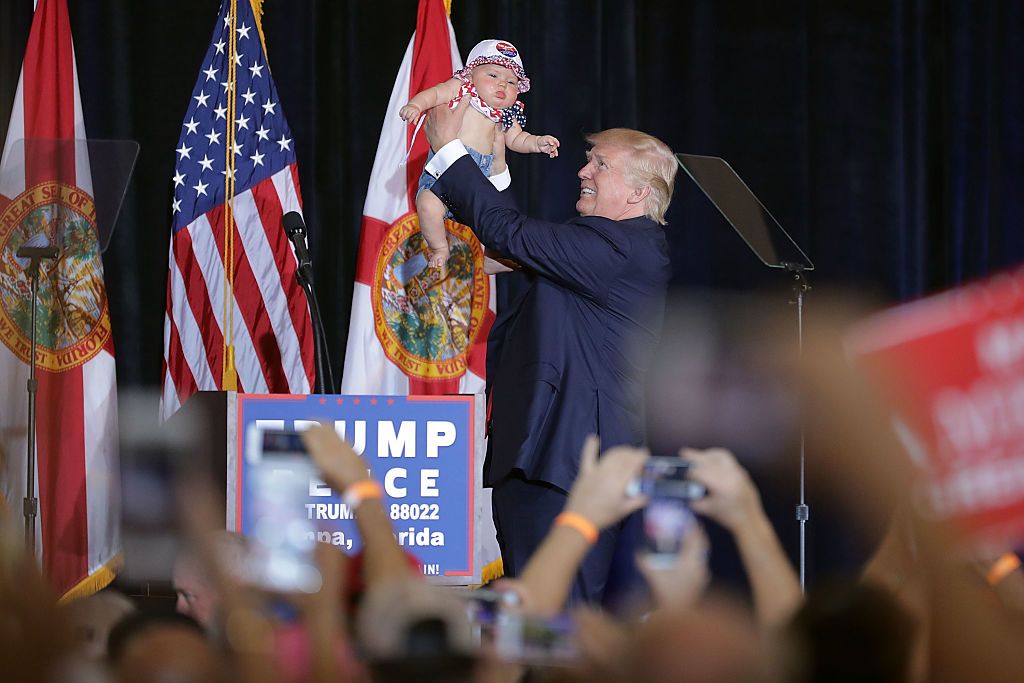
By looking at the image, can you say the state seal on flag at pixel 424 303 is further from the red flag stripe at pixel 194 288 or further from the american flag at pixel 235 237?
the red flag stripe at pixel 194 288

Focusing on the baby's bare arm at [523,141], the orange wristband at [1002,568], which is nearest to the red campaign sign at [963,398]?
the orange wristband at [1002,568]

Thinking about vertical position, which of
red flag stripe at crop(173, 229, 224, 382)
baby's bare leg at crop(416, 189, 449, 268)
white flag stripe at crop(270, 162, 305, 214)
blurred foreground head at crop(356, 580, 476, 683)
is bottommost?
blurred foreground head at crop(356, 580, 476, 683)

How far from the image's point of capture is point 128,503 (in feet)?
17.5

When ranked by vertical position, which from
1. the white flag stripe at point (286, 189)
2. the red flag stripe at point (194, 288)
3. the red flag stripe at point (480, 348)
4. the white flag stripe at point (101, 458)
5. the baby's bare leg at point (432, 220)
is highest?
the white flag stripe at point (286, 189)

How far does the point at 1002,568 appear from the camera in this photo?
144cm

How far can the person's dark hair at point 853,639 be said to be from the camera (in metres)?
1.01

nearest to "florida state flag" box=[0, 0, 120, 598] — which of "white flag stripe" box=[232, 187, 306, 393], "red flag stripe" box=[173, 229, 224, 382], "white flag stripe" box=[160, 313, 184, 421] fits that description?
"white flag stripe" box=[160, 313, 184, 421]

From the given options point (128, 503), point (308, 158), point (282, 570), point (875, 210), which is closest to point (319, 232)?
point (308, 158)

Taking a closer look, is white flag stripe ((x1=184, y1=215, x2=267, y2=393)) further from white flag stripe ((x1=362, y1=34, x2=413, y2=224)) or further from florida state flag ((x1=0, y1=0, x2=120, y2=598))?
white flag stripe ((x1=362, y1=34, x2=413, y2=224))

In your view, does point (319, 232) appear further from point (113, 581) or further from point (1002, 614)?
point (1002, 614)

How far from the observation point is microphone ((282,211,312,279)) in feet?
12.8

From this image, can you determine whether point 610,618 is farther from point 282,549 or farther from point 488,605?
point 282,549

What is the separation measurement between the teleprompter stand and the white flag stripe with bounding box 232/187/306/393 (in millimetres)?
1787

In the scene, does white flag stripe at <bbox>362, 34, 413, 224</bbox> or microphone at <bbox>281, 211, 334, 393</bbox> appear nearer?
microphone at <bbox>281, 211, 334, 393</bbox>
